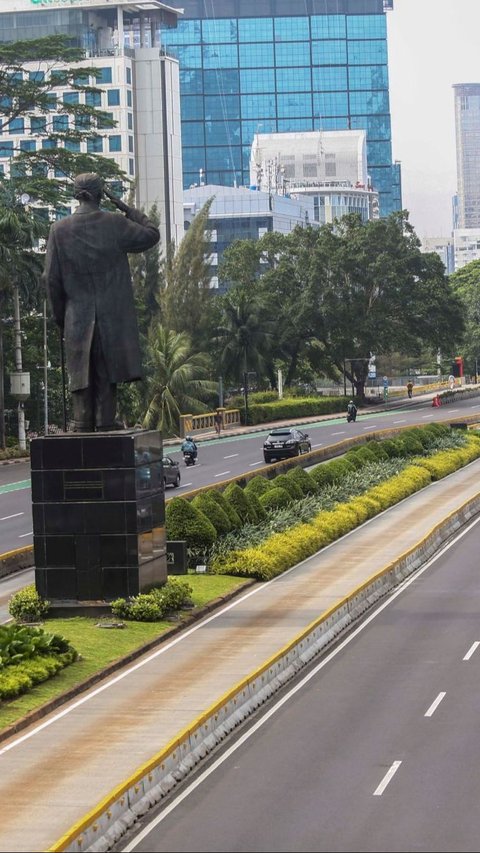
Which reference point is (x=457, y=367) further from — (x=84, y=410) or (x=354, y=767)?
(x=354, y=767)

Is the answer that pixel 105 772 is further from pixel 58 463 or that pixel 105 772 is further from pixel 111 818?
pixel 58 463

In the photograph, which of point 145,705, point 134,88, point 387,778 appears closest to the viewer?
point 387,778

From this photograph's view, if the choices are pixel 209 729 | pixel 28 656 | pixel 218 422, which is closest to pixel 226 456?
pixel 218 422

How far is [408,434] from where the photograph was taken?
73562mm

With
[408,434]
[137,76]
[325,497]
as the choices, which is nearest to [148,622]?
[325,497]

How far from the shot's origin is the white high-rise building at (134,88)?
162 m

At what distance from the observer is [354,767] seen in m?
22.2

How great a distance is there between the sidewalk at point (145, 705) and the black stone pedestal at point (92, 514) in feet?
6.48

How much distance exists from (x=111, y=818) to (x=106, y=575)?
1335cm

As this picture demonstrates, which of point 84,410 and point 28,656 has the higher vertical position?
point 84,410

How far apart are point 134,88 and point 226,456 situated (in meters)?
93.9

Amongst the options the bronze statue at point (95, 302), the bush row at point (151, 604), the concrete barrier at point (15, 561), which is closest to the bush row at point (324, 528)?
the concrete barrier at point (15, 561)

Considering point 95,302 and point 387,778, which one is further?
point 95,302

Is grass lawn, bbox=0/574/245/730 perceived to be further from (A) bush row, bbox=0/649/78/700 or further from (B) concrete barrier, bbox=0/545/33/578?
(B) concrete barrier, bbox=0/545/33/578
